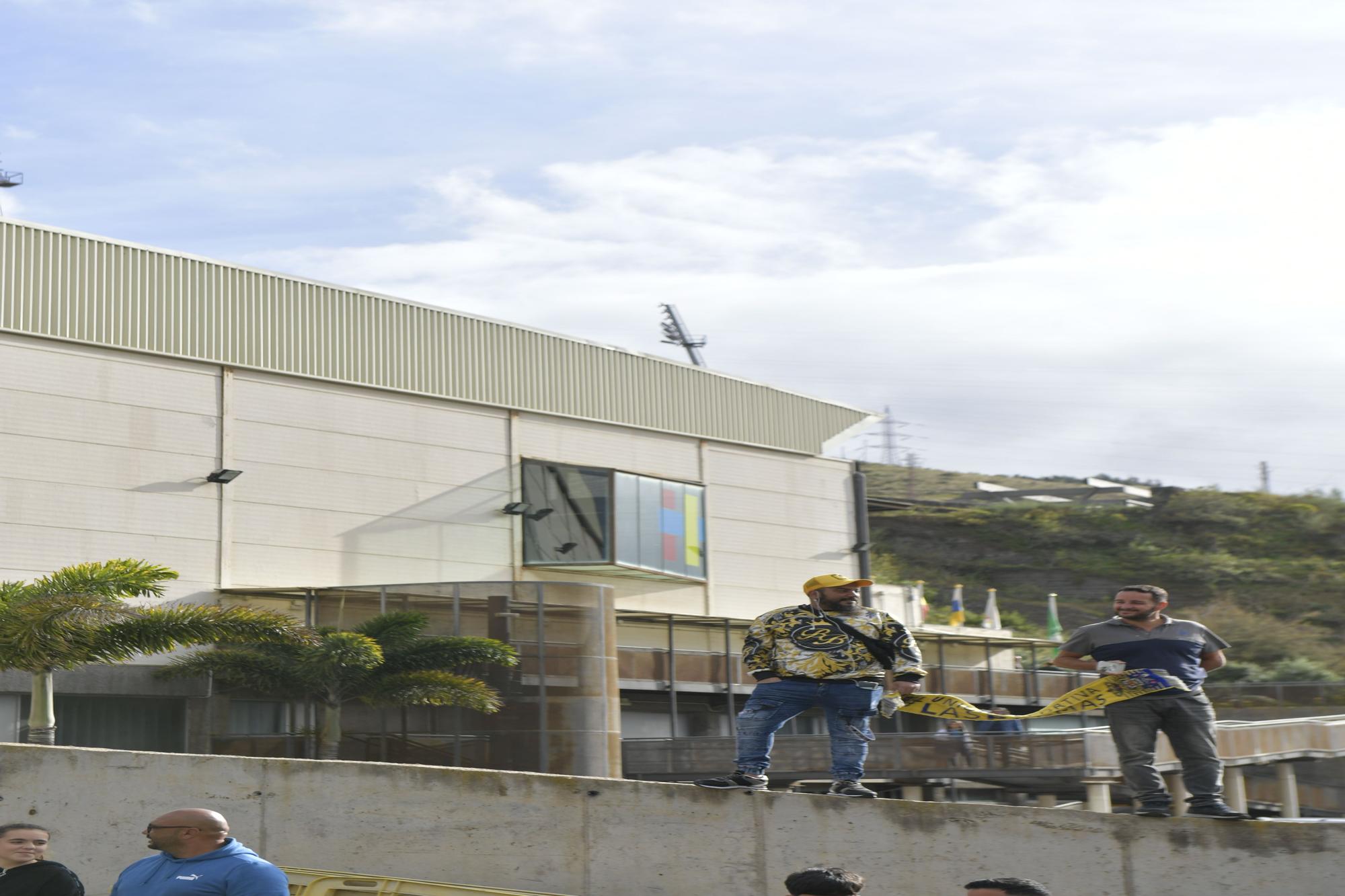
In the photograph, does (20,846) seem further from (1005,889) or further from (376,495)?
(376,495)

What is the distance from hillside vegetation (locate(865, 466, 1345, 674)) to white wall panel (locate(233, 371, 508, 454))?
141 ft

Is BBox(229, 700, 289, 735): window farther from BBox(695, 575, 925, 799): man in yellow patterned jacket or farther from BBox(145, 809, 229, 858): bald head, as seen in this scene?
BBox(145, 809, 229, 858): bald head

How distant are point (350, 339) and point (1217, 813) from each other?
2119 cm

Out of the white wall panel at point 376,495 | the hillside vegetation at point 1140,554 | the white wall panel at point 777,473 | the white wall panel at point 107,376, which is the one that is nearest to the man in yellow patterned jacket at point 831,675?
the white wall panel at point 107,376

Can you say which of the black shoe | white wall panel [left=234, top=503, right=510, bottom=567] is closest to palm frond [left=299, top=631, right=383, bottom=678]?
white wall panel [left=234, top=503, right=510, bottom=567]

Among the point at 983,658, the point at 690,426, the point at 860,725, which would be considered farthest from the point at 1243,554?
the point at 860,725

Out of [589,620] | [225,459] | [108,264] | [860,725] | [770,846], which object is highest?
[108,264]

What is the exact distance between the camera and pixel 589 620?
23859 mm

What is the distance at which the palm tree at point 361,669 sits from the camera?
2170 centimetres

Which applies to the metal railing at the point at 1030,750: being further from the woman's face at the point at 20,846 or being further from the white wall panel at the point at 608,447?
the woman's face at the point at 20,846

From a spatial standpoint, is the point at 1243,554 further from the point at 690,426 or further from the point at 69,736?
the point at 69,736

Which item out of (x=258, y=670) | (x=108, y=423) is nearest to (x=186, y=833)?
(x=258, y=670)

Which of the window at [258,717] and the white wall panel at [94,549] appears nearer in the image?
A: the window at [258,717]

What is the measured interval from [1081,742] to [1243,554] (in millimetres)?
66886
